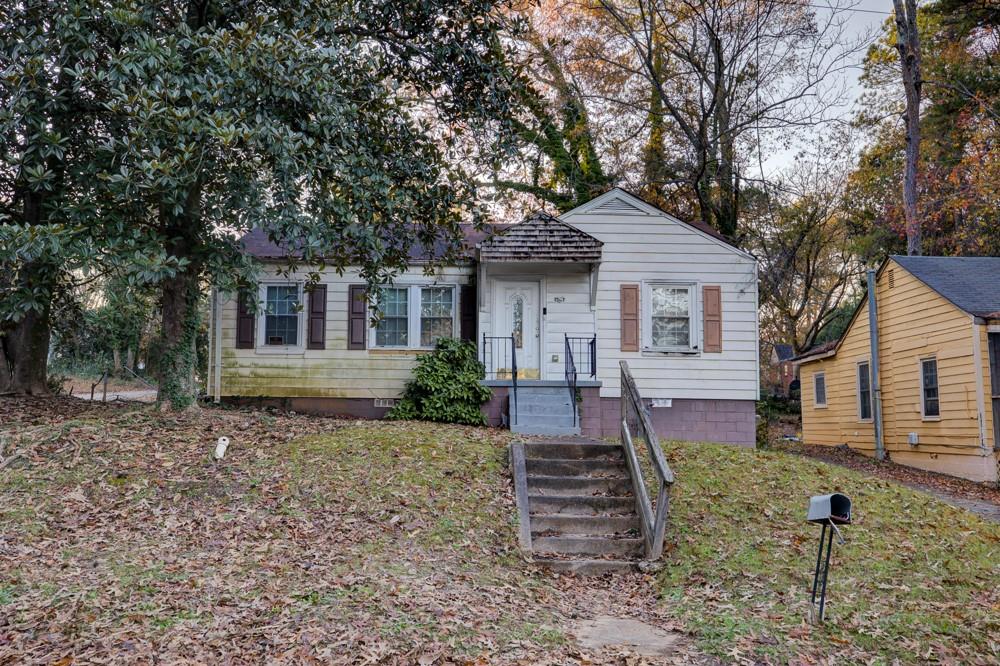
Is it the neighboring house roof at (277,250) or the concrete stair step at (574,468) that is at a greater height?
the neighboring house roof at (277,250)

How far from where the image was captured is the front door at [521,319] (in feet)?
46.5

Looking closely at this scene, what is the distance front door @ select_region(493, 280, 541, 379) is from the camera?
1418cm

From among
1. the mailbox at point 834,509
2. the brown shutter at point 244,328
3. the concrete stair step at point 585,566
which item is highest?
the brown shutter at point 244,328

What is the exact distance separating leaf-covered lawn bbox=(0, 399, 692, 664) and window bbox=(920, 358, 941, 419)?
397 inches

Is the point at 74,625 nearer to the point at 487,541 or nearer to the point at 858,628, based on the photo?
the point at 487,541

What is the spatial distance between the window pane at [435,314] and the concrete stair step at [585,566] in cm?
774

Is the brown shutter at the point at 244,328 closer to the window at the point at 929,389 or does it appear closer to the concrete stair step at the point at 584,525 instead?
the concrete stair step at the point at 584,525

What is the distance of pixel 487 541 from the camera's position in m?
7.52

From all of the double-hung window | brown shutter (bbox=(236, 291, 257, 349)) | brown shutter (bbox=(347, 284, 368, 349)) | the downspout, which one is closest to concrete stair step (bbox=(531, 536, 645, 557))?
the double-hung window

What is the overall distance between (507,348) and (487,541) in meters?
6.87

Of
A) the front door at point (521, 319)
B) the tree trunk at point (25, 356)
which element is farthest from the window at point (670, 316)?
the tree trunk at point (25, 356)

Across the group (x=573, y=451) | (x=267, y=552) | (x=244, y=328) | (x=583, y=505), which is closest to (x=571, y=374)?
(x=573, y=451)

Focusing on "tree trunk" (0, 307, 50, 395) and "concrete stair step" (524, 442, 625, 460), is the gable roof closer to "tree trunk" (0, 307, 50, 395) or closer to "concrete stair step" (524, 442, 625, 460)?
"concrete stair step" (524, 442, 625, 460)

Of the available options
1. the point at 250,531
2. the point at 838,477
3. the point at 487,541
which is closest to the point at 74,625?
the point at 250,531
